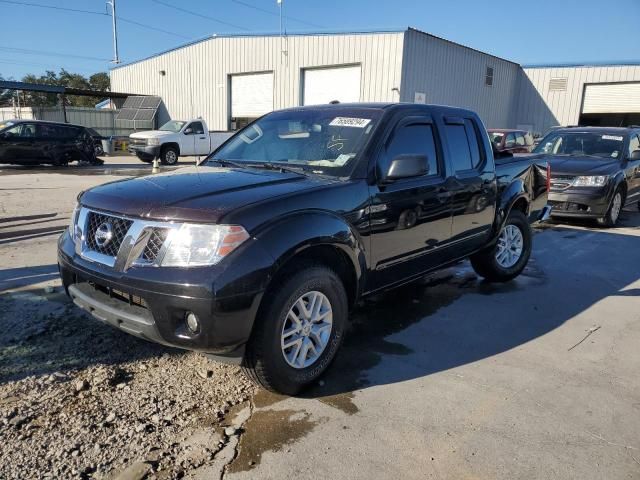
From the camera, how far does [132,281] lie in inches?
109

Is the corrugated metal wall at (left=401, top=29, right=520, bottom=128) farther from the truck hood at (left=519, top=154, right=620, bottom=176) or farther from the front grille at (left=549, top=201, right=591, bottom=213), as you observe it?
the front grille at (left=549, top=201, right=591, bottom=213)

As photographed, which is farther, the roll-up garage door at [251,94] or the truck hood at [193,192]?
the roll-up garage door at [251,94]

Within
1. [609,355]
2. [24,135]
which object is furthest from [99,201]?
[24,135]

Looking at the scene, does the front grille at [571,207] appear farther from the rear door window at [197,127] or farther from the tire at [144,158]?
the rear door window at [197,127]

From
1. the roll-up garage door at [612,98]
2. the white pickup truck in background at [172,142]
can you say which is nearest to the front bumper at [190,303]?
the white pickup truck in background at [172,142]

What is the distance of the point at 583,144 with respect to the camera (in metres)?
10.1

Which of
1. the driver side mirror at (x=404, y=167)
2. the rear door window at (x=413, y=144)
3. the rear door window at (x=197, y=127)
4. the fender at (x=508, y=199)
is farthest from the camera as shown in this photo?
the rear door window at (x=197, y=127)

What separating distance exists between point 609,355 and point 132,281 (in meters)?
3.58

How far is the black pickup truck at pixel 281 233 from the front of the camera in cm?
273

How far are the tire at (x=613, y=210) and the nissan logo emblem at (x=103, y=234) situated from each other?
879cm

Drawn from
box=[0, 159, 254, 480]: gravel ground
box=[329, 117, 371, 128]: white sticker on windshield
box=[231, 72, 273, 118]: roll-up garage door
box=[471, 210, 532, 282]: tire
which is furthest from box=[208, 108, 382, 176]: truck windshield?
box=[231, 72, 273, 118]: roll-up garage door

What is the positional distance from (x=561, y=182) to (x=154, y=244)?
8218 millimetres

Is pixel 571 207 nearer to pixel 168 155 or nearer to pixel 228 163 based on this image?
pixel 228 163

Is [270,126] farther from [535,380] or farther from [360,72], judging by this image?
[360,72]
